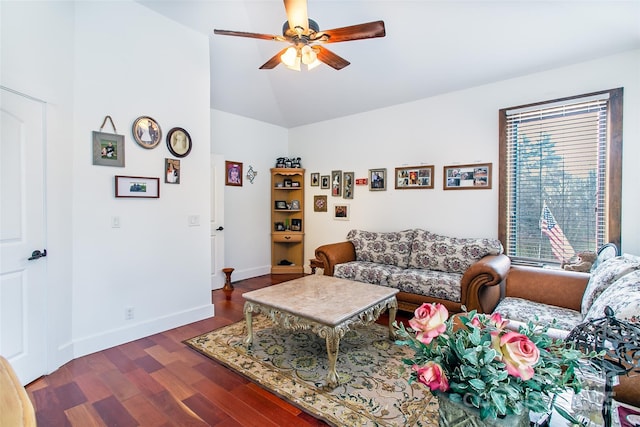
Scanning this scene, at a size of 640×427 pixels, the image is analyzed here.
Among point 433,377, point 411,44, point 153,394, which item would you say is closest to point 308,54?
point 411,44

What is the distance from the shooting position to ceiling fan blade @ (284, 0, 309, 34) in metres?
2.05

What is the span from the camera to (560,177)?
3.32 m

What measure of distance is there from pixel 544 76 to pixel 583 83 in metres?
0.37

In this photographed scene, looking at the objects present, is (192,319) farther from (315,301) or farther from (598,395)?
(598,395)

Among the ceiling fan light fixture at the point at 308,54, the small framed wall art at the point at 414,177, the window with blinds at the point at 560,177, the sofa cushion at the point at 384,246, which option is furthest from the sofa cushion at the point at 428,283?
the ceiling fan light fixture at the point at 308,54

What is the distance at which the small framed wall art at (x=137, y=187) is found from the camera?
2807 millimetres

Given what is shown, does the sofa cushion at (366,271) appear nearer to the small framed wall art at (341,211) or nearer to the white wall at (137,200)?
the small framed wall art at (341,211)

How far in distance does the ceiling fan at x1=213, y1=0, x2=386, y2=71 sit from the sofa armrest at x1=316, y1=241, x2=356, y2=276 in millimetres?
2378

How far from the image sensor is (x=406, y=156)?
4.39 m

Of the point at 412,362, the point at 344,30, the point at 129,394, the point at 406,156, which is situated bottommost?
the point at 129,394

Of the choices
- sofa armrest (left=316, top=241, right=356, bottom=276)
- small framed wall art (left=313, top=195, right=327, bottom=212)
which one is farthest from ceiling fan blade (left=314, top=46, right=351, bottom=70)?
small framed wall art (left=313, top=195, right=327, bottom=212)

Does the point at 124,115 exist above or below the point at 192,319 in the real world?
above

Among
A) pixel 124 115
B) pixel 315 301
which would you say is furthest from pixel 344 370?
pixel 124 115

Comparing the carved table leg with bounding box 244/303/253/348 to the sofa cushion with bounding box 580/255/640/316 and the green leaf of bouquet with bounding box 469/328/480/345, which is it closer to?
the green leaf of bouquet with bounding box 469/328/480/345
